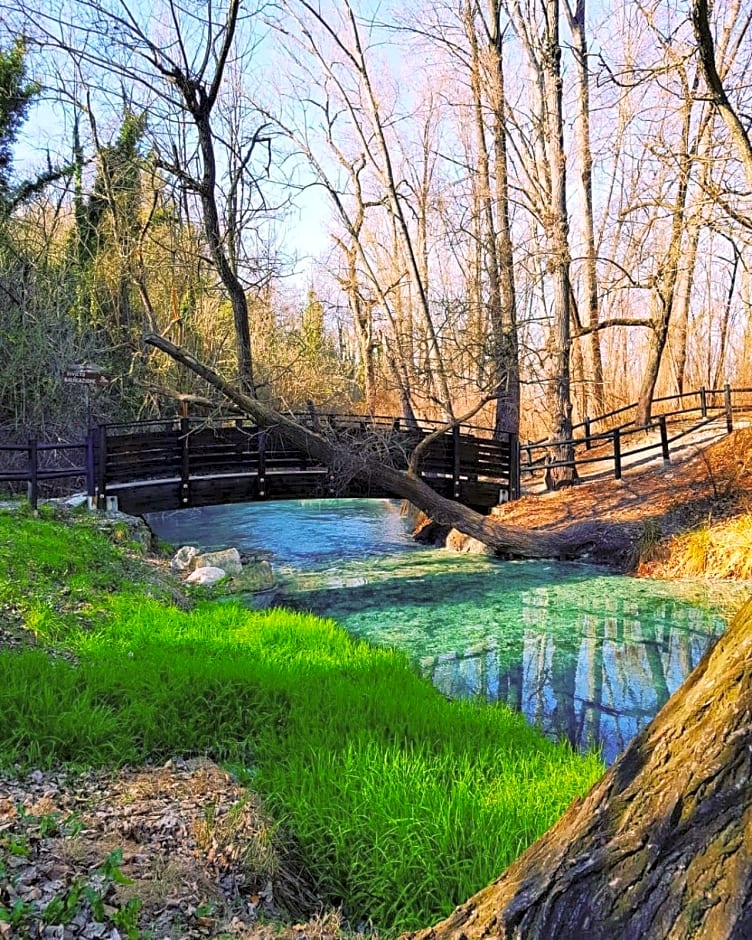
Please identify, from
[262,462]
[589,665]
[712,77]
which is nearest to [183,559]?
[262,462]

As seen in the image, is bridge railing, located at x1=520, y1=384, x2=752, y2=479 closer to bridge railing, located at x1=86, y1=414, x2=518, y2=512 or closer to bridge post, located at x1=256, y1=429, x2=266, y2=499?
bridge railing, located at x1=86, y1=414, x2=518, y2=512

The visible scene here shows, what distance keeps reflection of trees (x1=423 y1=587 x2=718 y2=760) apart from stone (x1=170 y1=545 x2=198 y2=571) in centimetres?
472

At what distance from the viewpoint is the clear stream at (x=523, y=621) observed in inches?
238

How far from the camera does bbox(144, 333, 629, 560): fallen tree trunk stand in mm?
11492

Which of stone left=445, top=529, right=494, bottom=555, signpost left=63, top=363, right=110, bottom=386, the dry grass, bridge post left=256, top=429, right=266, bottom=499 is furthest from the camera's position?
bridge post left=256, top=429, right=266, bottom=499

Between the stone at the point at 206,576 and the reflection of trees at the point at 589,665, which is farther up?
the stone at the point at 206,576

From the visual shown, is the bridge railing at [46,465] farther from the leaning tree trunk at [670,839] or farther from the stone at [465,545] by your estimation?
the leaning tree trunk at [670,839]

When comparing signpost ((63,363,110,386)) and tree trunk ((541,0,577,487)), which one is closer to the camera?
signpost ((63,363,110,386))

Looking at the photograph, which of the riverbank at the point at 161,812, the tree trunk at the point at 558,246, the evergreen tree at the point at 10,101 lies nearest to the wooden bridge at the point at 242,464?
the tree trunk at the point at 558,246

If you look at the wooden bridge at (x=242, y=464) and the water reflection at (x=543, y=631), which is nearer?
the water reflection at (x=543, y=631)

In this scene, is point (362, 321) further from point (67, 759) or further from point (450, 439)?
point (67, 759)

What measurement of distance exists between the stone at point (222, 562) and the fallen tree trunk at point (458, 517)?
2145mm


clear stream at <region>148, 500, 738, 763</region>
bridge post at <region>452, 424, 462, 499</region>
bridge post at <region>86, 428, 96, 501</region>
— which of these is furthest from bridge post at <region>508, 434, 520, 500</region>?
bridge post at <region>86, 428, 96, 501</region>

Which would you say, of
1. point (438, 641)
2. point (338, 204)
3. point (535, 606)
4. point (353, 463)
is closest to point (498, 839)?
point (438, 641)
